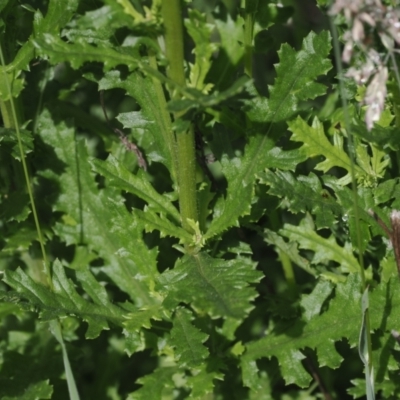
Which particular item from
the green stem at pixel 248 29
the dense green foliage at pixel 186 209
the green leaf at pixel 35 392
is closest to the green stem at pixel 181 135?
the dense green foliage at pixel 186 209

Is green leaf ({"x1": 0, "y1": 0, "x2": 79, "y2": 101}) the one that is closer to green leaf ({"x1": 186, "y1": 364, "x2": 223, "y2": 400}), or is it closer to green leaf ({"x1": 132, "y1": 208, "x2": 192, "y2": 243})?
green leaf ({"x1": 132, "y1": 208, "x2": 192, "y2": 243})

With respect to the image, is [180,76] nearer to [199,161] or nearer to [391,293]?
[199,161]

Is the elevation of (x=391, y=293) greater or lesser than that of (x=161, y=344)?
greater

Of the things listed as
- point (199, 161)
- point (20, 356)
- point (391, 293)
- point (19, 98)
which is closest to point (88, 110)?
point (19, 98)

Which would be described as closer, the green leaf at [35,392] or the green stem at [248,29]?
the green stem at [248,29]

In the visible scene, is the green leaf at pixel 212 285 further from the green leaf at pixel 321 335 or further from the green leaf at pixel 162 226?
the green leaf at pixel 321 335

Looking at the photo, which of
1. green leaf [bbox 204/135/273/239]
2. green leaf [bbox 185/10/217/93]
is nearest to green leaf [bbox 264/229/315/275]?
green leaf [bbox 204/135/273/239]

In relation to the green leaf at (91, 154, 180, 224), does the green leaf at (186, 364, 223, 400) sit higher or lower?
lower
